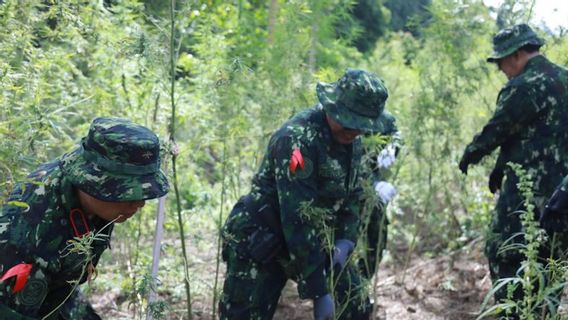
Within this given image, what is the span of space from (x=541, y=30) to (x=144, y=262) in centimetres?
361

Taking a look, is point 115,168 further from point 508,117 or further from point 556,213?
point 508,117

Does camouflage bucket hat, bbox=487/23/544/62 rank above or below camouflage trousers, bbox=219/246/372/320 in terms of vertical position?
above

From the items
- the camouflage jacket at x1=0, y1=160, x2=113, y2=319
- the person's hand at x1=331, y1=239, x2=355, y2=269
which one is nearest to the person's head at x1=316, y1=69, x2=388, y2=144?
the person's hand at x1=331, y1=239, x2=355, y2=269

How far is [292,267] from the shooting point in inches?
148

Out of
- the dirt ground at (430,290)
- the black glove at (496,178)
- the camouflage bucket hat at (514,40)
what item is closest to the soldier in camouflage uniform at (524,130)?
the camouflage bucket hat at (514,40)

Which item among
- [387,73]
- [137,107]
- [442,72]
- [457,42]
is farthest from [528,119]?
[387,73]

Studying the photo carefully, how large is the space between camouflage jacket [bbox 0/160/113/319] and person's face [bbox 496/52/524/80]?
2.95 meters

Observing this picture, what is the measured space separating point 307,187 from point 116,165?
1.15m

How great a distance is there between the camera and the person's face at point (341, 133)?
364cm

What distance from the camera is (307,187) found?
11.7 ft

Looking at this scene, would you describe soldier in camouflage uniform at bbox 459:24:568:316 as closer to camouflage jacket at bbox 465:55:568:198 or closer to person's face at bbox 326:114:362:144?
camouflage jacket at bbox 465:55:568:198

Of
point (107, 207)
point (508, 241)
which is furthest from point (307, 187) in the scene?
point (508, 241)

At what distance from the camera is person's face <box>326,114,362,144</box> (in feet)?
11.9

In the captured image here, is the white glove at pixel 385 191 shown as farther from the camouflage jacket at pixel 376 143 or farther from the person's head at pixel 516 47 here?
the person's head at pixel 516 47
